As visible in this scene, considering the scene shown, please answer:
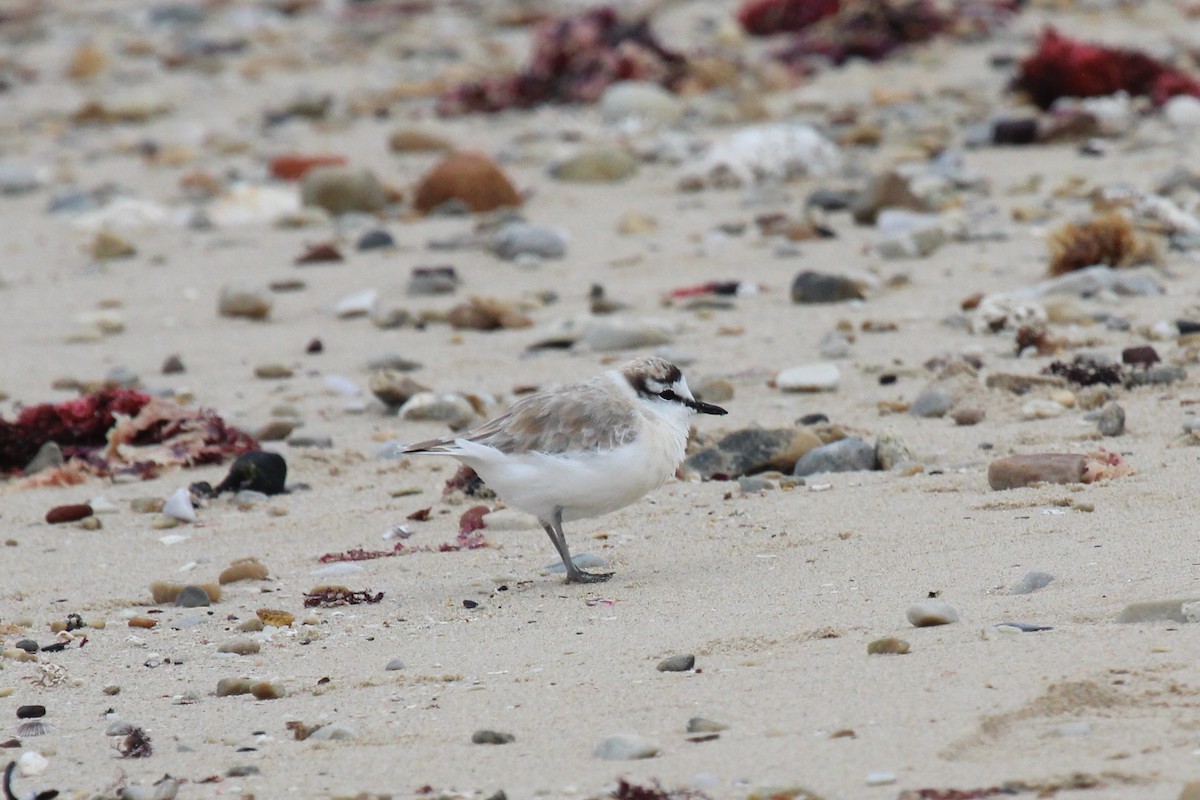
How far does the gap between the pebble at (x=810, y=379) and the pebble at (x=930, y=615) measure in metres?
3.17

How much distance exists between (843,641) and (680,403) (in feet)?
5.03

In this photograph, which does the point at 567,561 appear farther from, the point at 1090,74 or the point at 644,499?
the point at 1090,74

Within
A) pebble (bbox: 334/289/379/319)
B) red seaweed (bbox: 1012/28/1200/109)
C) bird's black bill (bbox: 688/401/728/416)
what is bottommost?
pebble (bbox: 334/289/379/319)

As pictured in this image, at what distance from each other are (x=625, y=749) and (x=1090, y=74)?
11193 mm

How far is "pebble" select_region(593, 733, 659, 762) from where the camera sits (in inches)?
143

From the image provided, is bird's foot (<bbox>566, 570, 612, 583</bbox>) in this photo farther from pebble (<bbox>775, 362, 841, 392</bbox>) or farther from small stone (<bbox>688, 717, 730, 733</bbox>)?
pebble (<bbox>775, 362, 841, 392</bbox>)

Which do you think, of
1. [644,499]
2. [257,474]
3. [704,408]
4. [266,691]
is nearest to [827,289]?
[644,499]

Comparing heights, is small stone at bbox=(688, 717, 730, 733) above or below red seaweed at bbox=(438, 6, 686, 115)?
below

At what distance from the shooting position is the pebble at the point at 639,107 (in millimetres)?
14805

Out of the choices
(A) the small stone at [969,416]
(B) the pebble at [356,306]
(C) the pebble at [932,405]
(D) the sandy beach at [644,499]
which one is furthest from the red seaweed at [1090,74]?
(A) the small stone at [969,416]

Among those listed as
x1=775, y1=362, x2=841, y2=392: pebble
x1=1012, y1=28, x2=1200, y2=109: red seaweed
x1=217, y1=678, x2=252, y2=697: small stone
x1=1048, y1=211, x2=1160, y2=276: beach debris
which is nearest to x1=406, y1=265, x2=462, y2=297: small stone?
x1=775, y1=362, x2=841, y2=392: pebble

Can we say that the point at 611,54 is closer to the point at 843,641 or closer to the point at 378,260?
the point at 378,260

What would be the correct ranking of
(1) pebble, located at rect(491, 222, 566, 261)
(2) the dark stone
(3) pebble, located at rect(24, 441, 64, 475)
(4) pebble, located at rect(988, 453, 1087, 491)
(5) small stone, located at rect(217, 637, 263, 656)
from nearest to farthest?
1. (5) small stone, located at rect(217, 637, 263, 656)
2. (4) pebble, located at rect(988, 453, 1087, 491)
3. (2) the dark stone
4. (3) pebble, located at rect(24, 441, 64, 475)
5. (1) pebble, located at rect(491, 222, 566, 261)

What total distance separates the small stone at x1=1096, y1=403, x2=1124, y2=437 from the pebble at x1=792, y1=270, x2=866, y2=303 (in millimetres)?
2747
